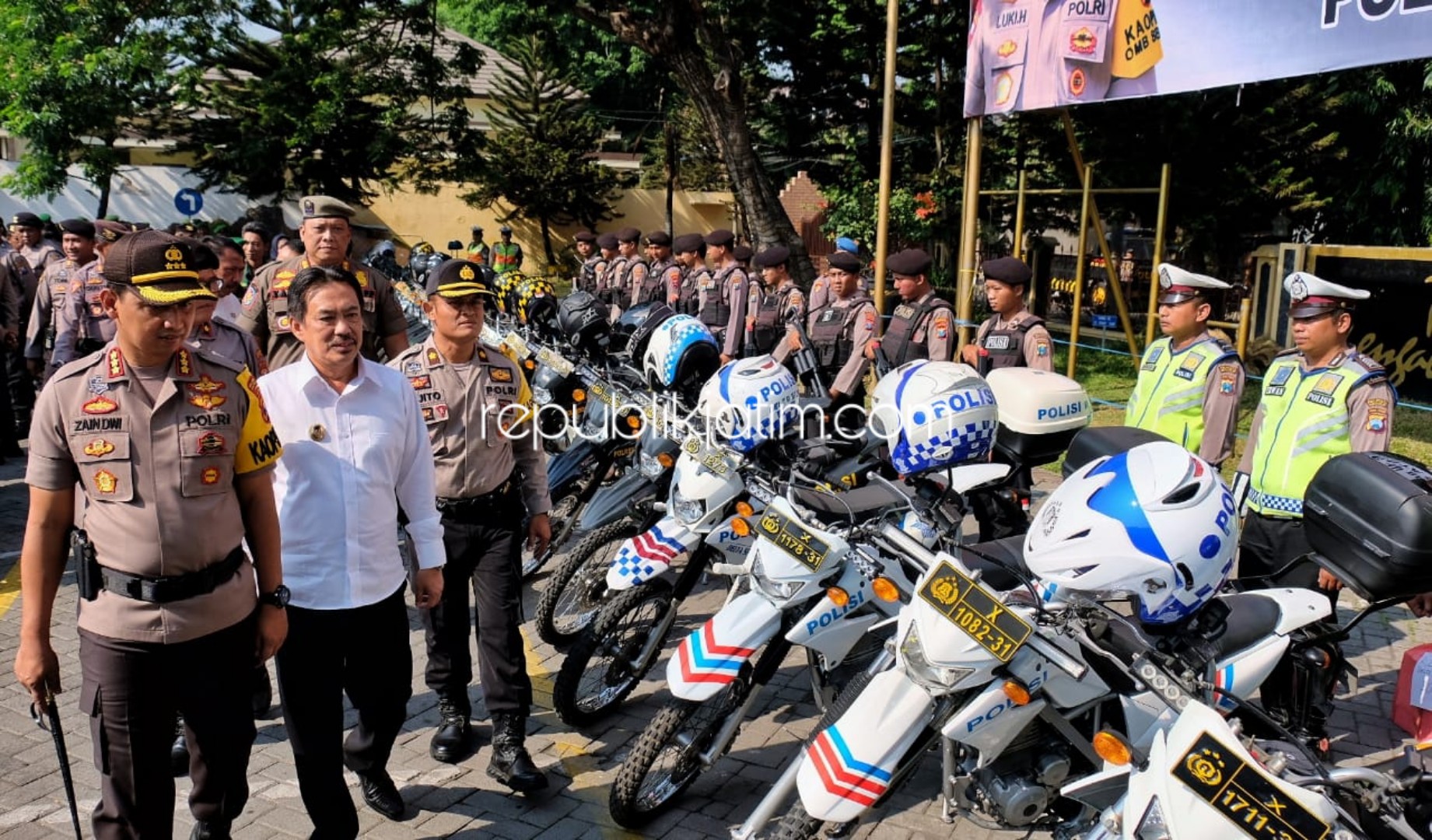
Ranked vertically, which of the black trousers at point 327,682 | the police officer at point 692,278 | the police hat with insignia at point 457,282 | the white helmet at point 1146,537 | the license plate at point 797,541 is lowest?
the black trousers at point 327,682

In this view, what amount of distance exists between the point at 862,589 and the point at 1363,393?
224cm

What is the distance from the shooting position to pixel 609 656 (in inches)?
169

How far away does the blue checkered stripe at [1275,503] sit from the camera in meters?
4.25

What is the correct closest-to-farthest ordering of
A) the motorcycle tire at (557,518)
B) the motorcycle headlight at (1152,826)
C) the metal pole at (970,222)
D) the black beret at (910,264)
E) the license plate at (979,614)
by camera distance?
the motorcycle headlight at (1152,826) → the license plate at (979,614) → the motorcycle tire at (557,518) → the black beret at (910,264) → the metal pole at (970,222)

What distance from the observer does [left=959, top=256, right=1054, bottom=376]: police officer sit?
19.4ft

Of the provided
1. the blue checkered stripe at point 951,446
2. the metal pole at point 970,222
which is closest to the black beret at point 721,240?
the metal pole at point 970,222

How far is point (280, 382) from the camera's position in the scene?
3100 millimetres

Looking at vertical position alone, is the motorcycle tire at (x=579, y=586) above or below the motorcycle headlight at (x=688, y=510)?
below

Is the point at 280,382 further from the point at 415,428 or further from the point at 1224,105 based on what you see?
the point at 1224,105

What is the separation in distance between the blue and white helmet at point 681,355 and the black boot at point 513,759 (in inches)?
77.9

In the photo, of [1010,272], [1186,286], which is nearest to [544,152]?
[1010,272]

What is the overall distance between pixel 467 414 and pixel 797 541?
1350mm

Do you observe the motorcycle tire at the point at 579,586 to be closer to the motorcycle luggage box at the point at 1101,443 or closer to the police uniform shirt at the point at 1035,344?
the motorcycle luggage box at the point at 1101,443

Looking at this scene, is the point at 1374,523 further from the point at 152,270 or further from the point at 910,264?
the point at 910,264
